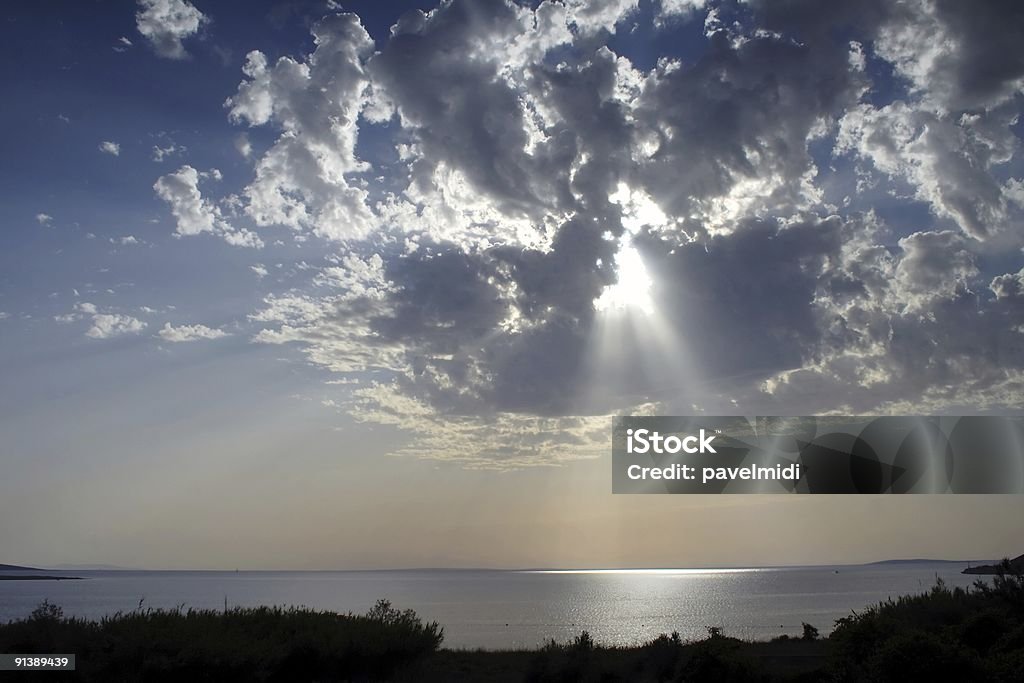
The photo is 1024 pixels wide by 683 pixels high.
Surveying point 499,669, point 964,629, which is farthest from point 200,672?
point 964,629

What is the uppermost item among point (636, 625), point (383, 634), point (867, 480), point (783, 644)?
point (867, 480)

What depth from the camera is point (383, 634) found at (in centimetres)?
2377

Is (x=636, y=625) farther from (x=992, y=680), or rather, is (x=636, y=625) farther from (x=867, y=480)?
Answer: (x=992, y=680)

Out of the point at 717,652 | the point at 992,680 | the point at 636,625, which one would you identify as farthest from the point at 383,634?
the point at 636,625

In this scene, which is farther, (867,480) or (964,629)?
(867,480)

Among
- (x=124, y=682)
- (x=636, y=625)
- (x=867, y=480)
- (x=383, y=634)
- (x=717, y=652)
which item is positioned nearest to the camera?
(x=124, y=682)

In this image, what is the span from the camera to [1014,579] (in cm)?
2631

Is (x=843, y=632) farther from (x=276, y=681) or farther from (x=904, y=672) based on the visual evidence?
(x=276, y=681)

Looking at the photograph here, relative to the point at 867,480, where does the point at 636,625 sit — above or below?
below

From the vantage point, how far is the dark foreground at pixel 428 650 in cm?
1838

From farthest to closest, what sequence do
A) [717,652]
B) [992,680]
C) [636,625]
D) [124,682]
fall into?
[636,625] → [717,652] → [124,682] → [992,680]

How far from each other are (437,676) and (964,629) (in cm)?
1446

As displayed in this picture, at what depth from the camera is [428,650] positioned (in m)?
25.2

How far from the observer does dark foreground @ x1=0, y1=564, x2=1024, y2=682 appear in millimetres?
18375
